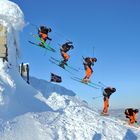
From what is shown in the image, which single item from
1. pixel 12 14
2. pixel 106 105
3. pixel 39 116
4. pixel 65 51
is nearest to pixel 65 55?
pixel 65 51

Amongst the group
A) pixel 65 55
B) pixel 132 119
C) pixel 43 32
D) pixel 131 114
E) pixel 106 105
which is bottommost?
pixel 132 119

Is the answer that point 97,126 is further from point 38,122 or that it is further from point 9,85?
point 9,85

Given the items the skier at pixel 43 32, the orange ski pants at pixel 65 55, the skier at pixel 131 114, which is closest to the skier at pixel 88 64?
the orange ski pants at pixel 65 55

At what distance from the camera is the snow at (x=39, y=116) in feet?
48.1

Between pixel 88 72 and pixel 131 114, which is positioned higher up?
pixel 88 72

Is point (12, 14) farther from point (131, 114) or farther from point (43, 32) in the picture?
point (131, 114)

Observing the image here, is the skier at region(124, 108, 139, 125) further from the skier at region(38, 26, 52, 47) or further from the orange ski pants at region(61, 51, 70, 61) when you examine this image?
the skier at region(38, 26, 52, 47)

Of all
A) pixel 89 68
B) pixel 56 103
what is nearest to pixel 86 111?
pixel 56 103

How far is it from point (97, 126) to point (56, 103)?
3.48 meters

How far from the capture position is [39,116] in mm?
16609

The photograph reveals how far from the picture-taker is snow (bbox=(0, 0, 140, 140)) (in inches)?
577

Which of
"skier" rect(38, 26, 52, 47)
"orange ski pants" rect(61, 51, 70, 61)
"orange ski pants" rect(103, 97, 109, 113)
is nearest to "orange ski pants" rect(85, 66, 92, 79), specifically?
"orange ski pants" rect(61, 51, 70, 61)

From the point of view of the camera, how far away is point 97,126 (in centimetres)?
1772

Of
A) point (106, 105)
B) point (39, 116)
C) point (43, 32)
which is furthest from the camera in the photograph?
point (43, 32)
